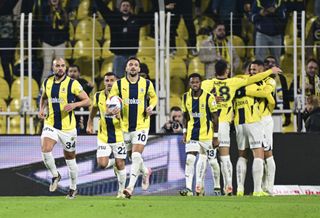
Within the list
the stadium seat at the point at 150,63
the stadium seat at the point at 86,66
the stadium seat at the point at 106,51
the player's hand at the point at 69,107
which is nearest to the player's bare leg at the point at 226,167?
the player's hand at the point at 69,107

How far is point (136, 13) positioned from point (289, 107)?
175 inches

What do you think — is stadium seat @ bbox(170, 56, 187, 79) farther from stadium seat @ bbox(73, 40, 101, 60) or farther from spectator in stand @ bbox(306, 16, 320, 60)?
spectator in stand @ bbox(306, 16, 320, 60)

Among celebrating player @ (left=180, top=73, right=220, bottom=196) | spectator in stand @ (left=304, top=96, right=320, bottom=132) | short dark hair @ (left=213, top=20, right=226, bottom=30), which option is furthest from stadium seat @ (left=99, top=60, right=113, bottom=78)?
celebrating player @ (left=180, top=73, right=220, bottom=196)

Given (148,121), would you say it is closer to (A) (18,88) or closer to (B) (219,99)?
(B) (219,99)

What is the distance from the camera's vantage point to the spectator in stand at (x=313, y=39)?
886 inches

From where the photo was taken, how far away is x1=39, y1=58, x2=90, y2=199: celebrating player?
16156 mm

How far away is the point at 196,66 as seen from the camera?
909 inches

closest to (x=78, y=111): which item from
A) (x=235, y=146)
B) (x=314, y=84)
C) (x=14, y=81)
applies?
(x=14, y=81)

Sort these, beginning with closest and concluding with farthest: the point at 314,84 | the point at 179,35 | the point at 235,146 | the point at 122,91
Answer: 1. the point at 122,91
2. the point at 235,146
3. the point at 314,84
4. the point at 179,35

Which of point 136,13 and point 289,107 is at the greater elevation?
point 136,13

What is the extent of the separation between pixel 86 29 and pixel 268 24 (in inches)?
170

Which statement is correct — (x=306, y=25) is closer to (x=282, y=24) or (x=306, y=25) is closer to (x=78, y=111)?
(x=282, y=24)

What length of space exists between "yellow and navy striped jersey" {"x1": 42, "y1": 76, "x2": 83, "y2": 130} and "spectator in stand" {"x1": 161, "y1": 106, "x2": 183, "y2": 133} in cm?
518

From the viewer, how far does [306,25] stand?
2302 centimetres
